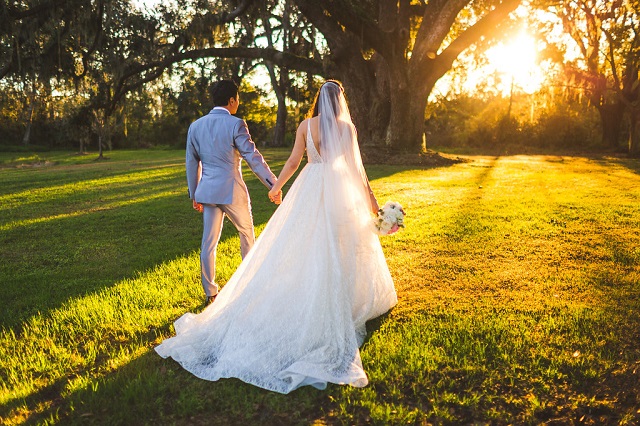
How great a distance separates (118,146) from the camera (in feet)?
159

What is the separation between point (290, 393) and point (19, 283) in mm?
4311

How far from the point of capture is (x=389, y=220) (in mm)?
4207

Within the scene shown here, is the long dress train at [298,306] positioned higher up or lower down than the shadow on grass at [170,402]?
higher up

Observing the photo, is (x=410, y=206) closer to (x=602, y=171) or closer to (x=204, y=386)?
(x=204, y=386)

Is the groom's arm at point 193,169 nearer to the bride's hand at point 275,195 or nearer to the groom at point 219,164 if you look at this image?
the groom at point 219,164

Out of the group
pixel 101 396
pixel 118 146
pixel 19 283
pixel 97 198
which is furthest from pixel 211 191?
pixel 118 146

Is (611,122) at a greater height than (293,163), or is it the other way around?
(611,122)

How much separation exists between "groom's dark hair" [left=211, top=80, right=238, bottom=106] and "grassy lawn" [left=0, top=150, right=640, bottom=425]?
6.95 ft

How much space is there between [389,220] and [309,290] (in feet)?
3.34

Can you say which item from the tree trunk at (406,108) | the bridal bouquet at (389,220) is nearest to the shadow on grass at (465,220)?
the bridal bouquet at (389,220)

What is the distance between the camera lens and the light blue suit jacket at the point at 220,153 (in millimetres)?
4387

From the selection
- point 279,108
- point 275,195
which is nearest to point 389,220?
point 275,195

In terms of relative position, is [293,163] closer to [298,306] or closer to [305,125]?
[305,125]

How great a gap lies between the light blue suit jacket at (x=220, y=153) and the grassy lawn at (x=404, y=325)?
1.27 m
